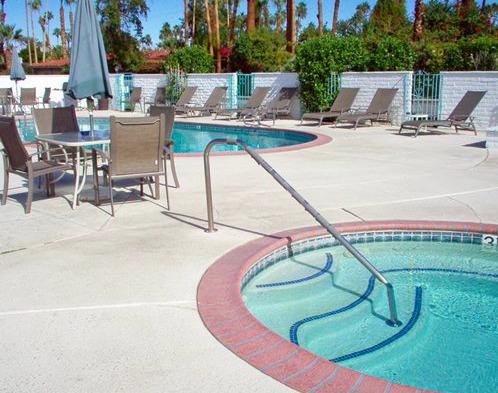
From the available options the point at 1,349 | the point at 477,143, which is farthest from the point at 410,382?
the point at 477,143

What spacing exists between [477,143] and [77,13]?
8.91 metres

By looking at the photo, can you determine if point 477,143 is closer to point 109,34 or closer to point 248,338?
point 248,338

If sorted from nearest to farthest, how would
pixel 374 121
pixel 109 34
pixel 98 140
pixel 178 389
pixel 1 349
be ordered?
pixel 178 389 → pixel 1 349 → pixel 98 140 → pixel 374 121 → pixel 109 34

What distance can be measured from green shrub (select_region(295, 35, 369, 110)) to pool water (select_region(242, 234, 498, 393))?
44.1 feet

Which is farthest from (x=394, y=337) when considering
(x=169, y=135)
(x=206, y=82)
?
→ (x=206, y=82)

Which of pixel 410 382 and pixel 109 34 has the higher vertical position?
pixel 109 34

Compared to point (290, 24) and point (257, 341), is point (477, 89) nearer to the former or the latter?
point (257, 341)

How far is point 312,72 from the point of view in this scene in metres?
18.5

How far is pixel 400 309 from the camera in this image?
14.4ft

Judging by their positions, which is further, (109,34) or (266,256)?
(109,34)

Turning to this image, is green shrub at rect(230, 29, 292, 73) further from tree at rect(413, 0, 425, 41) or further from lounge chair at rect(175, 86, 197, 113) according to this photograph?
lounge chair at rect(175, 86, 197, 113)

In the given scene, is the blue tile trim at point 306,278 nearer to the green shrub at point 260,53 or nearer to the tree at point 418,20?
the tree at point 418,20

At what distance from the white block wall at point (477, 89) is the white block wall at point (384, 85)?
3.46 feet

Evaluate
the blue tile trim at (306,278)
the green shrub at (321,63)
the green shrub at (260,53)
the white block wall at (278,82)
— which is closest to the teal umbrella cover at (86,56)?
the blue tile trim at (306,278)
